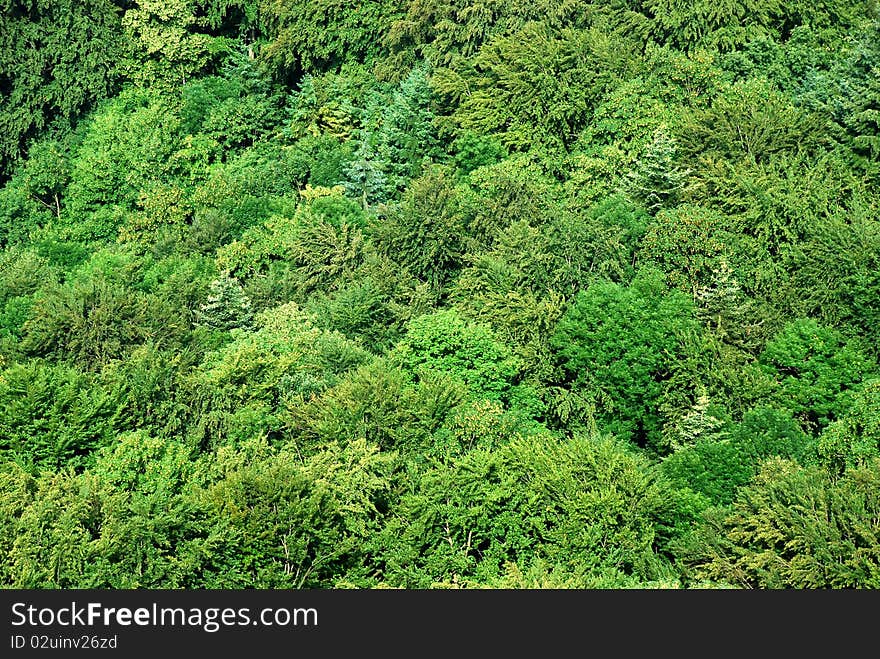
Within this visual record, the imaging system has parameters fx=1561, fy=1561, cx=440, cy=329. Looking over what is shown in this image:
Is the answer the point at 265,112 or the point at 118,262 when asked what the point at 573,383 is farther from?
the point at 265,112

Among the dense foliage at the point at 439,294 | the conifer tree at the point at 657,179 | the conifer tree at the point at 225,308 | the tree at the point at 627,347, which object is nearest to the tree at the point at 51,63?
the dense foliage at the point at 439,294

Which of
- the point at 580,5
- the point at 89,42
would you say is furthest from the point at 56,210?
the point at 580,5

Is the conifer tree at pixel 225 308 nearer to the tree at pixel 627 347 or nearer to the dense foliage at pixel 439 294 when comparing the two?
the dense foliage at pixel 439 294

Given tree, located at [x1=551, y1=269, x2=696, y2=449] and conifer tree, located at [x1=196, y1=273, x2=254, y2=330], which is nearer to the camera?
tree, located at [x1=551, y1=269, x2=696, y2=449]

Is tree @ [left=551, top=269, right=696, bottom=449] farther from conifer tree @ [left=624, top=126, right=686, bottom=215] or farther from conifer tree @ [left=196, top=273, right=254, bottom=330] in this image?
conifer tree @ [left=196, top=273, right=254, bottom=330]

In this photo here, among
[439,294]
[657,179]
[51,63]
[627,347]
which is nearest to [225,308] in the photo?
[439,294]

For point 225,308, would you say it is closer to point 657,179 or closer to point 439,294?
point 439,294

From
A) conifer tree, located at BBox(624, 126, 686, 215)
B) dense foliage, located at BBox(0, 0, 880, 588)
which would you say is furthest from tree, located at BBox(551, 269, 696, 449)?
conifer tree, located at BBox(624, 126, 686, 215)

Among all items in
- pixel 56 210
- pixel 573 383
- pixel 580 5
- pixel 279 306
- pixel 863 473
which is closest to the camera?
pixel 863 473
